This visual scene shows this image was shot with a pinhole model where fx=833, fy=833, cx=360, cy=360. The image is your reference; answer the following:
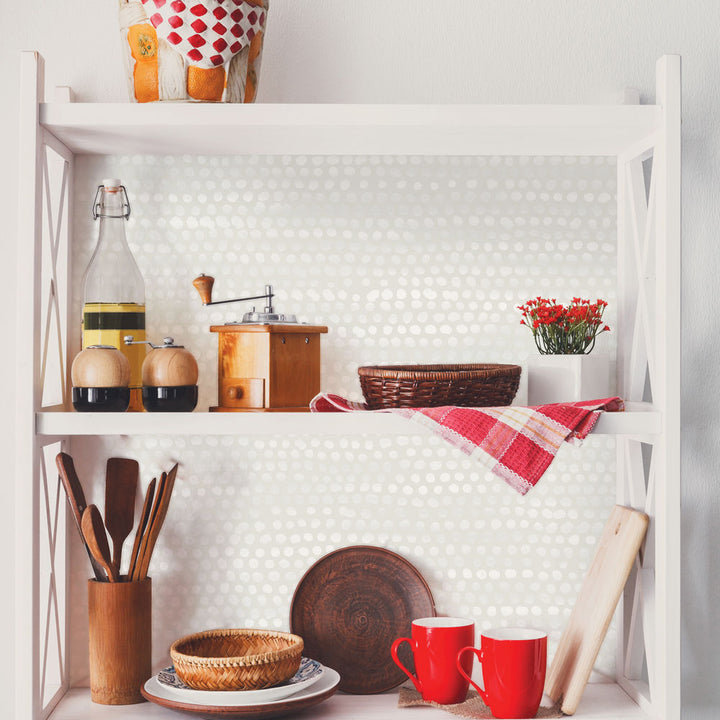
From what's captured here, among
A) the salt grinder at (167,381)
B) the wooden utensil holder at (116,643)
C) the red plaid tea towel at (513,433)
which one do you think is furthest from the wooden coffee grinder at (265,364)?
the wooden utensil holder at (116,643)

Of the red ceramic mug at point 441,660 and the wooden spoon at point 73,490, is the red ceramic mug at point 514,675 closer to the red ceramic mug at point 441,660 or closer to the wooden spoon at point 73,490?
the red ceramic mug at point 441,660

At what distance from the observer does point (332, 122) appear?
3.20 ft

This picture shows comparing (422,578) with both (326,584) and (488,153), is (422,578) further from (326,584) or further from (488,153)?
(488,153)

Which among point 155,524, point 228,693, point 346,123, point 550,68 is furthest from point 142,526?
point 550,68

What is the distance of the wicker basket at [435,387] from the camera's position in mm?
985

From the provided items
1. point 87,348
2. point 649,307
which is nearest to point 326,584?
point 87,348

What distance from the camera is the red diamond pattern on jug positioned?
966mm

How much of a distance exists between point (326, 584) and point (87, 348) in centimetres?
47

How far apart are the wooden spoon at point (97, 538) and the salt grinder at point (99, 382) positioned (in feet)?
0.46

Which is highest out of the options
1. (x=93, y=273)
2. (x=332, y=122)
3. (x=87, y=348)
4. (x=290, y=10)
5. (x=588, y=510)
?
(x=290, y=10)

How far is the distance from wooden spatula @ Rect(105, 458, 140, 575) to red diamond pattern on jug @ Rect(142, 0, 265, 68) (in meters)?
0.55

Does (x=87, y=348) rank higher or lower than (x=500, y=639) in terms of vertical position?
higher

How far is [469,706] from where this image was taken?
3.38 ft

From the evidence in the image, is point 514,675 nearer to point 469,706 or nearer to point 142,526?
point 469,706
